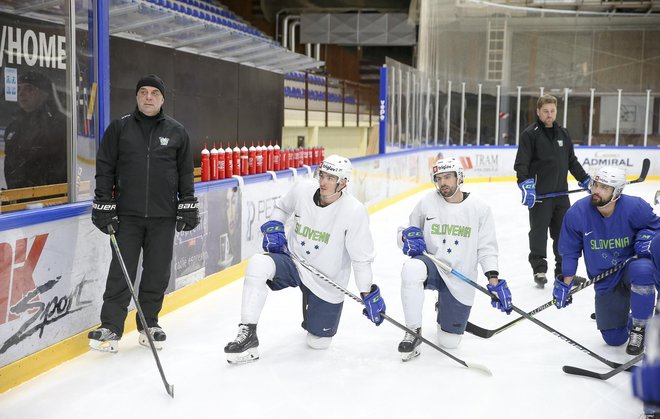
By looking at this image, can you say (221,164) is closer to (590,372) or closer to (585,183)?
(585,183)

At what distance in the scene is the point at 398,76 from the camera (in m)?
13.5

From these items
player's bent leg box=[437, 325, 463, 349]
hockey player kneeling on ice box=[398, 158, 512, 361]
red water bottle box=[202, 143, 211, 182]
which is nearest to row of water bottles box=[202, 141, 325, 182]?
red water bottle box=[202, 143, 211, 182]

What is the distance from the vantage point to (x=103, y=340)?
Result: 3.99 meters

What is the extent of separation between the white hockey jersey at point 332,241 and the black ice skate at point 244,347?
41 centimetres

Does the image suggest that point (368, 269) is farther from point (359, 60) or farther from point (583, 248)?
point (359, 60)

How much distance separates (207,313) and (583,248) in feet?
7.73

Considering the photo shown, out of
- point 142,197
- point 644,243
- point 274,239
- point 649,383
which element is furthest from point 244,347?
point 649,383

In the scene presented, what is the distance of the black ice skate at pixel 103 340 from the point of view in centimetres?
396

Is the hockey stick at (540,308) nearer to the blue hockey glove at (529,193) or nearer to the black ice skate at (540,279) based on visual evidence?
the blue hockey glove at (529,193)

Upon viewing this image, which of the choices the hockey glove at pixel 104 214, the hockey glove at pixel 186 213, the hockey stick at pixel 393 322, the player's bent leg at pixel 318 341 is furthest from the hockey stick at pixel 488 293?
the hockey glove at pixel 104 214

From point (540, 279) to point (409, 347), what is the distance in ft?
7.78

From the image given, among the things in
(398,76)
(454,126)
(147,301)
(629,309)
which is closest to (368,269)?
(147,301)

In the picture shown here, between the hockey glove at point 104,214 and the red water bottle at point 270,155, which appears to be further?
the red water bottle at point 270,155

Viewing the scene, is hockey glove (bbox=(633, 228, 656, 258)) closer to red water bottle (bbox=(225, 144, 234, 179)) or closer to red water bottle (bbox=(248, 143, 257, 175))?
red water bottle (bbox=(225, 144, 234, 179))
